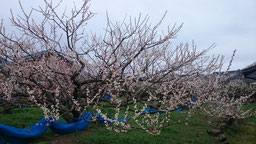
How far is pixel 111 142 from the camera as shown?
5.21 meters

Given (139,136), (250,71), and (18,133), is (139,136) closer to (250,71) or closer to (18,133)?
(18,133)

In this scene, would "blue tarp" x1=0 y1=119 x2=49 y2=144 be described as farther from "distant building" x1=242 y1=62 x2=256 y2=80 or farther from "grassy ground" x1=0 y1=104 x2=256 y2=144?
"distant building" x1=242 y1=62 x2=256 y2=80

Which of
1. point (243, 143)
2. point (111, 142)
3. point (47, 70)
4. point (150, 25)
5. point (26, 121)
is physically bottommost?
point (243, 143)

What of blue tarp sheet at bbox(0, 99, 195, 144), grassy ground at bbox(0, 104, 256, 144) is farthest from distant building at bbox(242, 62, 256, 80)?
blue tarp sheet at bbox(0, 99, 195, 144)

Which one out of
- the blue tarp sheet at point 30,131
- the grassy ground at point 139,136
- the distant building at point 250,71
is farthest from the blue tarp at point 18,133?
the distant building at point 250,71

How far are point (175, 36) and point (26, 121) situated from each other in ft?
20.5

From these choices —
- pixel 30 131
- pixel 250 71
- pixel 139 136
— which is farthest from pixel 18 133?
pixel 250 71

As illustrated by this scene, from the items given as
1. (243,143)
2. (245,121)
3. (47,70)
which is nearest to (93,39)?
(47,70)

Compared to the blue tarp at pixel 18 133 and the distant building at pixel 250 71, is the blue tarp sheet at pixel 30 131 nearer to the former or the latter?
the blue tarp at pixel 18 133

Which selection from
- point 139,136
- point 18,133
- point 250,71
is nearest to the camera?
point 18,133

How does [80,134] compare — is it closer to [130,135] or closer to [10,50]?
[130,135]

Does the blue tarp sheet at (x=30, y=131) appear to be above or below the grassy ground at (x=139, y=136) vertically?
above

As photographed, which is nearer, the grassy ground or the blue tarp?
the blue tarp

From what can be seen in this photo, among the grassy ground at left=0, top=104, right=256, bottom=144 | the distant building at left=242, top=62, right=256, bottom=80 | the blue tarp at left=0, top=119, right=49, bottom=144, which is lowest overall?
the grassy ground at left=0, top=104, right=256, bottom=144
